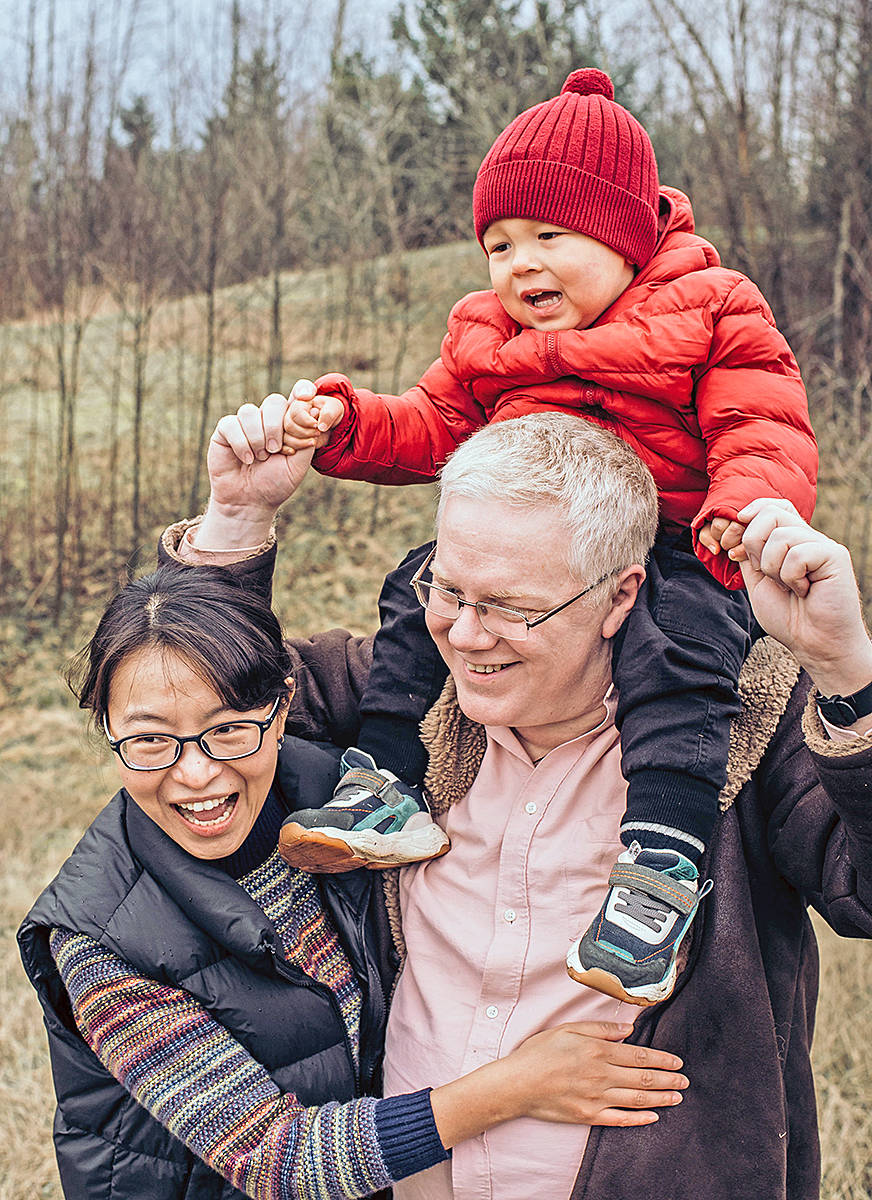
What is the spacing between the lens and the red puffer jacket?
6.53 ft

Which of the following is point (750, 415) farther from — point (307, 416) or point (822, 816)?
point (307, 416)

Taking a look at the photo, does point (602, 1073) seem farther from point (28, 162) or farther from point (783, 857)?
point (28, 162)

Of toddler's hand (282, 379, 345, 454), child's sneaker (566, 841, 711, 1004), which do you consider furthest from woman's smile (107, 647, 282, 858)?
child's sneaker (566, 841, 711, 1004)

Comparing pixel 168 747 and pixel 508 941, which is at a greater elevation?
pixel 168 747

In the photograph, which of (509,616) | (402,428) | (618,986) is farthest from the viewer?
(402,428)

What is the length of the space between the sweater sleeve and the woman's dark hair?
1.64 ft

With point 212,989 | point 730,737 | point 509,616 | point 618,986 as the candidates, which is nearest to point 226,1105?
point 212,989

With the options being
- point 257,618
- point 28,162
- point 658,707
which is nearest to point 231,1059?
point 257,618

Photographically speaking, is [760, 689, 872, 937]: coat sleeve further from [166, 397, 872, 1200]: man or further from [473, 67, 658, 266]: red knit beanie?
[473, 67, 658, 266]: red knit beanie

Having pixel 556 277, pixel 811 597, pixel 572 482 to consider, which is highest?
A: pixel 556 277

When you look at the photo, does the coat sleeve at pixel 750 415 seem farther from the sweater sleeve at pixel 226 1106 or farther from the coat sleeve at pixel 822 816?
the sweater sleeve at pixel 226 1106

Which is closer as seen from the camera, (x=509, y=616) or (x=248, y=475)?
(x=509, y=616)

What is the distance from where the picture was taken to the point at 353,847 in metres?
2.06

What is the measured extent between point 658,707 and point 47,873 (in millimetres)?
4839
